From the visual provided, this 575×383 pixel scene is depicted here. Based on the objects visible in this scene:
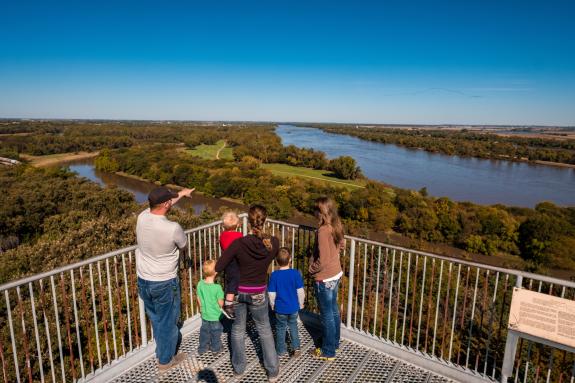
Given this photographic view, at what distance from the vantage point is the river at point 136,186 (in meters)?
50.8

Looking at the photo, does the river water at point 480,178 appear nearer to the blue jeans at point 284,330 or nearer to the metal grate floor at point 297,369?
the metal grate floor at point 297,369

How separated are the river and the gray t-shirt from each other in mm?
42632

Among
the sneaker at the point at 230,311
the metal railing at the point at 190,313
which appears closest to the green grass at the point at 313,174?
the metal railing at the point at 190,313

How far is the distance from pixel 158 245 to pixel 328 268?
173 cm

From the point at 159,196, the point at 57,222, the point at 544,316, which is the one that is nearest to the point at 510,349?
the point at 544,316

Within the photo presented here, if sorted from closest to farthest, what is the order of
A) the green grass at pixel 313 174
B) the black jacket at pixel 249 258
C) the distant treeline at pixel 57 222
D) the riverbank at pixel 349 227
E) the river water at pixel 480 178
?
the black jacket at pixel 249 258, the distant treeline at pixel 57 222, the riverbank at pixel 349 227, the river water at pixel 480 178, the green grass at pixel 313 174

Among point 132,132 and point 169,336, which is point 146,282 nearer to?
point 169,336

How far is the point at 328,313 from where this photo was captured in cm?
381

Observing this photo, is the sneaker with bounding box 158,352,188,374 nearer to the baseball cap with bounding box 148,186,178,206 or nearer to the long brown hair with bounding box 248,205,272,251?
the long brown hair with bounding box 248,205,272,251

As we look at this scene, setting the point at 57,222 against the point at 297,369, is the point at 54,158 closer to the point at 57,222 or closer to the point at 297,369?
the point at 57,222

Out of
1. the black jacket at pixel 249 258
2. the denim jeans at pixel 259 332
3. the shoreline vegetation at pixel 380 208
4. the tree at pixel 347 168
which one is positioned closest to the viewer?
the black jacket at pixel 249 258

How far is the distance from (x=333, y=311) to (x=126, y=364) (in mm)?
2284

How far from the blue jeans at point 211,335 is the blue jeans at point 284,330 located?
0.65m

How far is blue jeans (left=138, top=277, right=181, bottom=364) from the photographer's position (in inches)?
132
